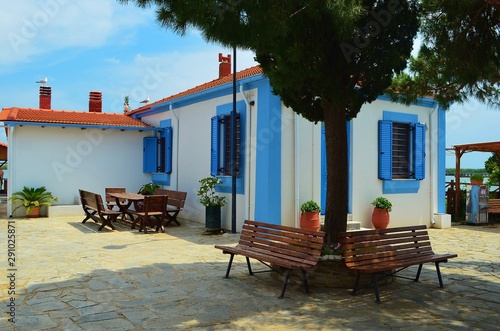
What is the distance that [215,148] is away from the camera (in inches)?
444

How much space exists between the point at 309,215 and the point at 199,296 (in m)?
4.48

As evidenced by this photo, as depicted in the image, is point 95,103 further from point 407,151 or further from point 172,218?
point 407,151

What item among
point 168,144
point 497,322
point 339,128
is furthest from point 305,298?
point 168,144

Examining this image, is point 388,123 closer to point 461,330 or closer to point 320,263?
point 320,263

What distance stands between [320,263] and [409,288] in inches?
47.4

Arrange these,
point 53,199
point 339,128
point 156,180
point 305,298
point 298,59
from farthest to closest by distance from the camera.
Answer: point 156,180 < point 53,199 < point 339,128 < point 298,59 < point 305,298

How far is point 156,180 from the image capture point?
48.3ft

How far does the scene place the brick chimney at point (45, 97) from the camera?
55.7 ft

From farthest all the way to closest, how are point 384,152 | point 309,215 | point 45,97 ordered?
point 45,97 → point 384,152 → point 309,215

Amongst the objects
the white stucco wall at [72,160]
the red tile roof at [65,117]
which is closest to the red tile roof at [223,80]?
the red tile roof at [65,117]

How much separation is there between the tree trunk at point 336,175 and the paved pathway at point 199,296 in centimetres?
91

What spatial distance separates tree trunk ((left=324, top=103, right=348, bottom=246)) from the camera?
20.1 feet

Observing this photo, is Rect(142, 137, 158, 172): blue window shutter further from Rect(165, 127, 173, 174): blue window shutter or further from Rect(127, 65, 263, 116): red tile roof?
Rect(127, 65, 263, 116): red tile roof

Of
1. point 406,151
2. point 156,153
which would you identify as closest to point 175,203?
point 156,153
